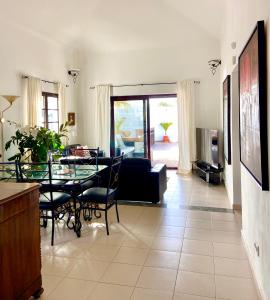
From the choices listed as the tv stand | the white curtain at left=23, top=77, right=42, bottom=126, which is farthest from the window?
the tv stand

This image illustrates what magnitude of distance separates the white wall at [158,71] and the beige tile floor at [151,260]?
429 cm

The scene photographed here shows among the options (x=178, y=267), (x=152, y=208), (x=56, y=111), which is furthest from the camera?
(x=56, y=111)

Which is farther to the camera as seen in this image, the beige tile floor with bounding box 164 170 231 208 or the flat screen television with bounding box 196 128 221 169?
the flat screen television with bounding box 196 128 221 169

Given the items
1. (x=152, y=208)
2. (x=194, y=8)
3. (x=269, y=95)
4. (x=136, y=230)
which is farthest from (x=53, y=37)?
(x=269, y=95)

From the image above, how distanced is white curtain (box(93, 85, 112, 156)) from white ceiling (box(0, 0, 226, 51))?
121 centimetres

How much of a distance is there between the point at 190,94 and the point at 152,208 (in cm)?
413

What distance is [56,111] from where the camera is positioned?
7.74 m

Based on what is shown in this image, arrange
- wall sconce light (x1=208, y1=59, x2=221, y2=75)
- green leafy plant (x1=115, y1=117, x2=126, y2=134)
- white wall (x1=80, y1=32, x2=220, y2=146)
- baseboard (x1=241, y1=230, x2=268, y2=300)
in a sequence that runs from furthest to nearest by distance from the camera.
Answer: green leafy plant (x1=115, y1=117, x2=126, y2=134)
white wall (x1=80, y1=32, x2=220, y2=146)
wall sconce light (x1=208, y1=59, x2=221, y2=75)
baseboard (x1=241, y1=230, x2=268, y2=300)

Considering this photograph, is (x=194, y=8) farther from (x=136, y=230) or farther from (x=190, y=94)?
(x=136, y=230)

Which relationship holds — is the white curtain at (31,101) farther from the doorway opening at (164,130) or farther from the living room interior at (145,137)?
the doorway opening at (164,130)

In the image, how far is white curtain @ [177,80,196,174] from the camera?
796 cm

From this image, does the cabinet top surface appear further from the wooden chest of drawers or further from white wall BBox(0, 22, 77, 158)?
white wall BBox(0, 22, 77, 158)

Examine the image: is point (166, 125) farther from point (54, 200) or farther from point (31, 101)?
point (54, 200)

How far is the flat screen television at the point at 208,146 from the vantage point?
6410 mm
